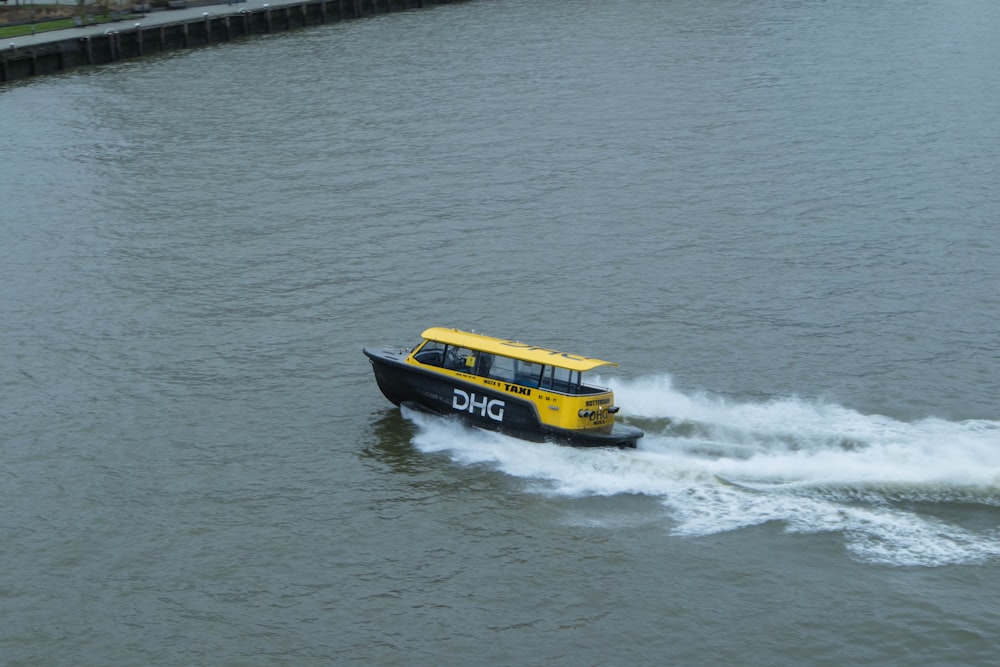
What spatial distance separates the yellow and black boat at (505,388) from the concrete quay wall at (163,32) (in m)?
43.3

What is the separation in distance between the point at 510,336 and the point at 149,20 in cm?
4971

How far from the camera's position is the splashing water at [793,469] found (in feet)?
70.8

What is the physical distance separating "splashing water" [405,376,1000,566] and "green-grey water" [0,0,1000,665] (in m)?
0.08

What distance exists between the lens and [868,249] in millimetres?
36969

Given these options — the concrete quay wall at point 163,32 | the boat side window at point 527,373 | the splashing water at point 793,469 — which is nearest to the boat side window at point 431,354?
the splashing water at point 793,469

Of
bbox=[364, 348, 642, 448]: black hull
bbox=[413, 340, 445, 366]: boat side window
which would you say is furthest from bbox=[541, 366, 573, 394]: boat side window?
bbox=[413, 340, 445, 366]: boat side window

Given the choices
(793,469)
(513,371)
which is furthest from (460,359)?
(793,469)

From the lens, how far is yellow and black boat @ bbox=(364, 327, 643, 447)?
24.7m

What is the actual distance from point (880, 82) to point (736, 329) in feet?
96.7

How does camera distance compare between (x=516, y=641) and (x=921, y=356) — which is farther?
(x=921, y=356)

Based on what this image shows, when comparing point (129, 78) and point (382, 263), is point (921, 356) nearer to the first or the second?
point (382, 263)

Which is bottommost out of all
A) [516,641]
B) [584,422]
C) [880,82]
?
[516,641]

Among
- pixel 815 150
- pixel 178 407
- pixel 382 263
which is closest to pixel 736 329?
pixel 382 263

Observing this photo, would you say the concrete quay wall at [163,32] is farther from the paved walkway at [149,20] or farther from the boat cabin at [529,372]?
the boat cabin at [529,372]
